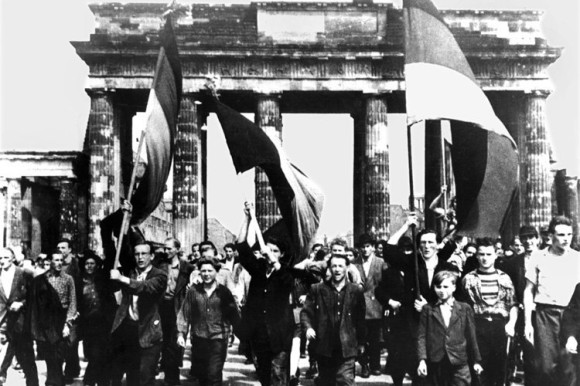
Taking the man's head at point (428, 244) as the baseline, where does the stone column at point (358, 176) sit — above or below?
above

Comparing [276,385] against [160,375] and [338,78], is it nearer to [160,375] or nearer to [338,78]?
[160,375]

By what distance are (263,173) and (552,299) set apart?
24595mm

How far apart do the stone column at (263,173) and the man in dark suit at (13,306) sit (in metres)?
21.6

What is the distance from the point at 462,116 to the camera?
9.52 meters

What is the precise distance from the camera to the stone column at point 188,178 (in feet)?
108

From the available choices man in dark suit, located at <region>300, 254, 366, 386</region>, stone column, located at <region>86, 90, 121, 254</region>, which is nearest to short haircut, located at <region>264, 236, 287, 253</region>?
man in dark suit, located at <region>300, 254, 366, 386</region>

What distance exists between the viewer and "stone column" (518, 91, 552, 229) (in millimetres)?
33656

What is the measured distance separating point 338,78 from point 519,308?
24.9 m

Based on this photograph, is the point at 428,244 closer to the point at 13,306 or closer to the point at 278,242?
the point at 278,242

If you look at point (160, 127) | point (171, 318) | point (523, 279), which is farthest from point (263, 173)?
point (523, 279)

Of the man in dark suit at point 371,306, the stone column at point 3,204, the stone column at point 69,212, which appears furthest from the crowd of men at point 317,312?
the stone column at point 3,204

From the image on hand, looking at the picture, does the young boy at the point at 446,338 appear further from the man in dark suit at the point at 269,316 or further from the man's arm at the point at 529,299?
the man in dark suit at the point at 269,316

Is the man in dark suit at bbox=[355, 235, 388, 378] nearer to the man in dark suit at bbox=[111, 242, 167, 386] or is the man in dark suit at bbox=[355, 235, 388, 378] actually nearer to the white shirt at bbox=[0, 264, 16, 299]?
the man in dark suit at bbox=[111, 242, 167, 386]

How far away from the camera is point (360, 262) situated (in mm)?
14023
